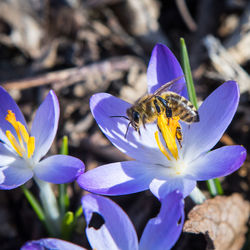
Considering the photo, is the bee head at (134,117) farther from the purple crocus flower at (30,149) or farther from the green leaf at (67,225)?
the green leaf at (67,225)

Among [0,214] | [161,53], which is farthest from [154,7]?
[0,214]

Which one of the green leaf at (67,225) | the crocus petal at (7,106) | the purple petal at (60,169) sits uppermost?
the crocus petal at (7,106)

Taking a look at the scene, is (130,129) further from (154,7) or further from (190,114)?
(154,7)

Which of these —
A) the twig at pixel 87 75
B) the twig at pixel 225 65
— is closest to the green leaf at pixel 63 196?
the twig at pixel 87 75

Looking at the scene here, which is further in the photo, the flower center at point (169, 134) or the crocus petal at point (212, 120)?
the flower center at point (169, 134)

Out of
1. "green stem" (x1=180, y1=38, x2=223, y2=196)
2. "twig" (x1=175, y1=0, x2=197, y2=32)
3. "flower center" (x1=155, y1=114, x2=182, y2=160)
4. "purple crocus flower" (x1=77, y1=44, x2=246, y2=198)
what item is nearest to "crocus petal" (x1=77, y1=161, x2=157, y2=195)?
"purple crocus flower" (x1=77, y1=44, x2=246, y2=198)

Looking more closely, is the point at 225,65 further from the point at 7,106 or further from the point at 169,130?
the point at 7,106

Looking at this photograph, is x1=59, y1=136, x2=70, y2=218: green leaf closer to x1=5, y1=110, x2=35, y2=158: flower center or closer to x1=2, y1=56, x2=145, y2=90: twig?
x1=5, y1=110, x2=35, y2=158: flower center
